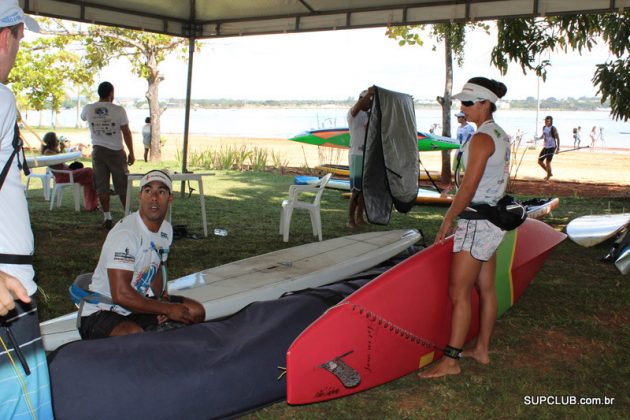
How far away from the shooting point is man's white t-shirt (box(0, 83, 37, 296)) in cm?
156

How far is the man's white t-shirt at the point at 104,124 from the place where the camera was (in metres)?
6.98

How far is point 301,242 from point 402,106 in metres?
1.81

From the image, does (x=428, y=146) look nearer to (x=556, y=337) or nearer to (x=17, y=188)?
(x=556, y=337)

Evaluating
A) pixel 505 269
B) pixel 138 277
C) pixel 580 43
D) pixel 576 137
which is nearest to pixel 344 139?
pixel 580 43

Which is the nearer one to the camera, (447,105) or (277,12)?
(277,12)

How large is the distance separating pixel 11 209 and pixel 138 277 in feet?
4.42

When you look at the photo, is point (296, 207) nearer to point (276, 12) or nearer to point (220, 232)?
point (220, 232)

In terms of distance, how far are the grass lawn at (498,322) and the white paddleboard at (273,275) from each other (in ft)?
2.39

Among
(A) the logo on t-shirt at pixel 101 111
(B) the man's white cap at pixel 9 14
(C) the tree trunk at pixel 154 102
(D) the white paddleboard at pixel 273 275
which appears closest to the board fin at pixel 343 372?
(D) the white paddleboard at pixel 273 275

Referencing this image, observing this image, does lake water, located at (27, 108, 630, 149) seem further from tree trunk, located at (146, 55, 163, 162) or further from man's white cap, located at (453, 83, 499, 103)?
man's white cap, located at (453, 83, 499, 103)

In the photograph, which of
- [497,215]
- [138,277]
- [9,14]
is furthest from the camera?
[497,215]

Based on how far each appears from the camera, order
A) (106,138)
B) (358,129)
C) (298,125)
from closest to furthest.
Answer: (106,138) → (358,129) → (298,125)

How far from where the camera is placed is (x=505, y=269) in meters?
3.87

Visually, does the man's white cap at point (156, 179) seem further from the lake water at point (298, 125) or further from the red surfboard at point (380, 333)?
the lake water at point (298, 125)
